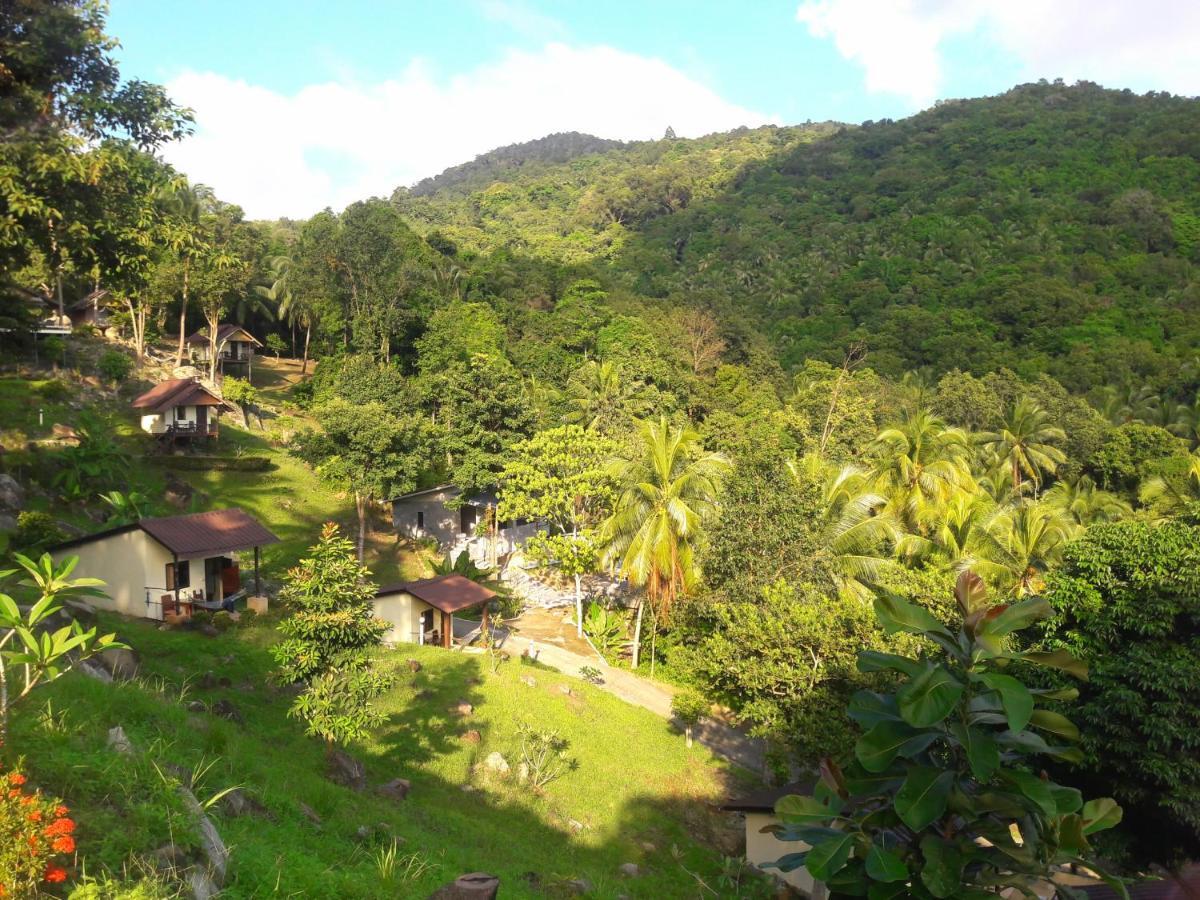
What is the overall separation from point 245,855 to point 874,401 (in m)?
45.5

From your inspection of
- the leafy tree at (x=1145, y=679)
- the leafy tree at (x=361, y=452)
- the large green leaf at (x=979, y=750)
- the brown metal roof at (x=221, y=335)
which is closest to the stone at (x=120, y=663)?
the large green leaf at (x=979, y=750)

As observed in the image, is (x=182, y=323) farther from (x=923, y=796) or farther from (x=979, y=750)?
(x=979, y=750)

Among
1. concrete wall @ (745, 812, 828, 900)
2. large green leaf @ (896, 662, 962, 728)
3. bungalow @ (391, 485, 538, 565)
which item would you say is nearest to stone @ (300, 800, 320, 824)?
concrete wall @ (745, 812, 828, 900)

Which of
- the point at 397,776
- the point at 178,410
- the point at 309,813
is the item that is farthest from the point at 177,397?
the point at 309,813

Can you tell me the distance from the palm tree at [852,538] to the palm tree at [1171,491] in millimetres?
19472

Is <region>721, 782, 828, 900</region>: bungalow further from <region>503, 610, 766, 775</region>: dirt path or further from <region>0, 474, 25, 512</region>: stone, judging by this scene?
<region>0, 474, 25, 512</region>: stone

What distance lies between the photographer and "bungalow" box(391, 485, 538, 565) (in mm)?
36156

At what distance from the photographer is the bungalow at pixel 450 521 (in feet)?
119

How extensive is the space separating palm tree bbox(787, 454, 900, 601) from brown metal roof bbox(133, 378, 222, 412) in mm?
28754

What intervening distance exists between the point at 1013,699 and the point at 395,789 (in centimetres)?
1272

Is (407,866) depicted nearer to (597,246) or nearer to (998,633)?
(998,633)

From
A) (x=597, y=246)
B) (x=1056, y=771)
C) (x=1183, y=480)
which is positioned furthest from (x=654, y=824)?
(x=597, y=246)

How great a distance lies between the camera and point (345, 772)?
45.1 feet

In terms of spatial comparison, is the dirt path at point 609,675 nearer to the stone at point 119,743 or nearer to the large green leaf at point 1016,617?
the stone at point 119,743
